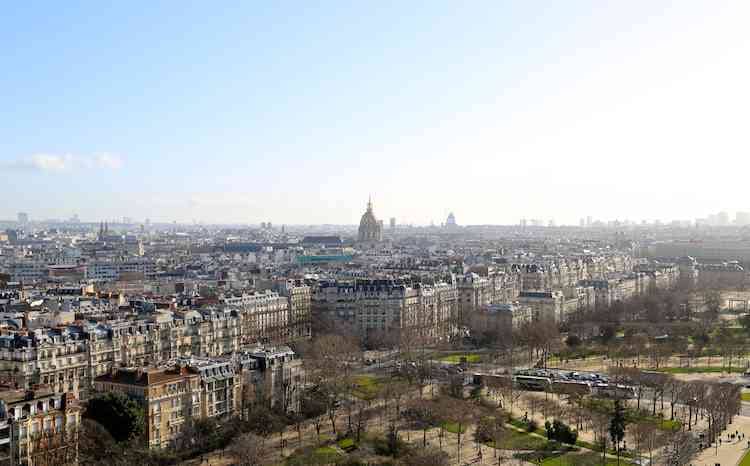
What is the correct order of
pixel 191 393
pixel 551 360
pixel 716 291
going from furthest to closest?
pixel 716 291
pixel 551 360
pixel 191 393

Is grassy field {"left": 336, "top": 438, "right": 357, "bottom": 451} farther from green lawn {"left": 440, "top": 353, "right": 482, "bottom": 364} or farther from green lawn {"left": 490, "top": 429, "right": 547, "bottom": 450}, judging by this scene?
green lawn {"left": 440, "top": 353, "right": 482, "bottom": 364}

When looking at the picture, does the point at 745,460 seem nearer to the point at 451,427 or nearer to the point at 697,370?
the point at 451,427

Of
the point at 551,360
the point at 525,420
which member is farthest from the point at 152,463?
the point at 551,360

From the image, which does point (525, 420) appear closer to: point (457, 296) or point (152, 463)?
point (152, 463)

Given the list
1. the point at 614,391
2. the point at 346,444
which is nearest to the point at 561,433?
the point at 346,444

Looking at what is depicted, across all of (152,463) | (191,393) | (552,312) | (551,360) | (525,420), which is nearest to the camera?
(152,463)

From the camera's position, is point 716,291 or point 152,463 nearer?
point 152,463

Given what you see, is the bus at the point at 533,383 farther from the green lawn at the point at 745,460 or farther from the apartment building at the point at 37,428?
the apartment building at the point at 37,428
